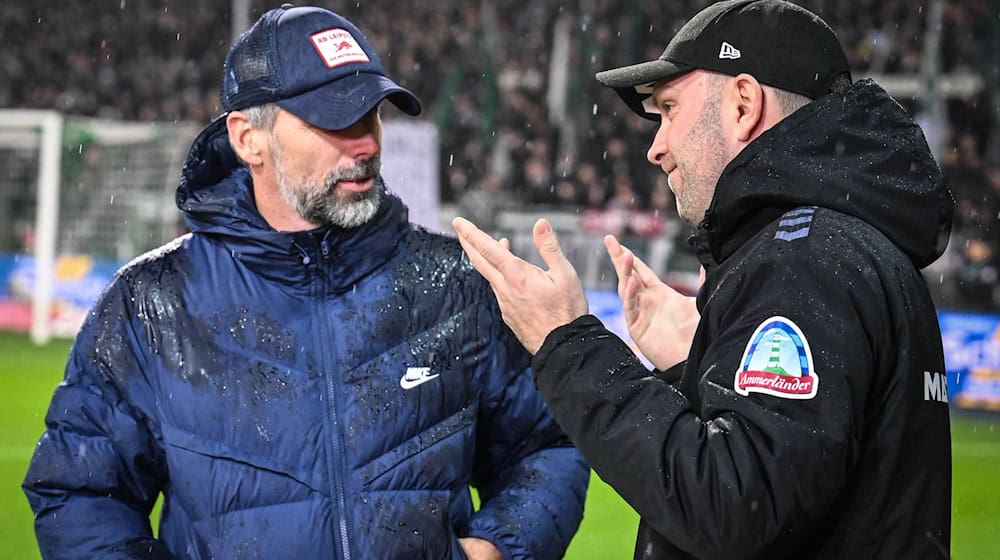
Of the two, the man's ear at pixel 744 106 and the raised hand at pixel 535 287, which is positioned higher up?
the man's ear at pixel 744 106

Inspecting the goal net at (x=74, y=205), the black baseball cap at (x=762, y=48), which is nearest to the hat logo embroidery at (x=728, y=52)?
the black baseball cap at (x=762, y=48)

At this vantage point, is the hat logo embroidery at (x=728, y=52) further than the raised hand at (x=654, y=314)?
No

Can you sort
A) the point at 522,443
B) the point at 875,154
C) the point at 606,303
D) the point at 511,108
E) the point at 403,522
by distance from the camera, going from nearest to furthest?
the point at 875,154 < the point at 403,522 < the point at 522,443 < the point at 606,303 < the point at 511,108

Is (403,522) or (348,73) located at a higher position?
(348,73)

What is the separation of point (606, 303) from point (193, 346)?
974 cm

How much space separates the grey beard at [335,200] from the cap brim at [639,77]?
584mm

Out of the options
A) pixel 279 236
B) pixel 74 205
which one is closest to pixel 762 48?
pixel 279 236

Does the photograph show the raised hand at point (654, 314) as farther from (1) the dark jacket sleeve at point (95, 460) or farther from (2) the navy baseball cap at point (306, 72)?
(1) the dark jacket sleeve at point (95, 460)

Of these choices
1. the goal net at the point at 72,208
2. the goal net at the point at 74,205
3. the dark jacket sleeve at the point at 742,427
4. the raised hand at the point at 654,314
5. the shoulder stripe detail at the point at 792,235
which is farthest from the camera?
the goal net at the point at 74,205

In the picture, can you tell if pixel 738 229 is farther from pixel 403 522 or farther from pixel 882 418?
pixel 403 522

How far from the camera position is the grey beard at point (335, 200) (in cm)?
266

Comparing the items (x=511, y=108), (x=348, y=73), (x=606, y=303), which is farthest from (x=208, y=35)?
(x=348, y=73)

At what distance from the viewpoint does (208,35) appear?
23984 millimetres

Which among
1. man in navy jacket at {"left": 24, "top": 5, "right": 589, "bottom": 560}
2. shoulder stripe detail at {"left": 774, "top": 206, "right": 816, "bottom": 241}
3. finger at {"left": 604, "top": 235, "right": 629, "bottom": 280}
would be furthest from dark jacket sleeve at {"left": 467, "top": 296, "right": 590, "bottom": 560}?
shoulder stripe detail at {"left": 774, "top": 206, "right": 816, "bottom": 241}
